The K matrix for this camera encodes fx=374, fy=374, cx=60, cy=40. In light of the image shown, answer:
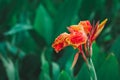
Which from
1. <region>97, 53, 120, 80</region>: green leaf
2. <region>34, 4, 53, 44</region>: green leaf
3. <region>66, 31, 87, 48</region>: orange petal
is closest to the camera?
<region>66, 31, 87, 48</region>: orange petal

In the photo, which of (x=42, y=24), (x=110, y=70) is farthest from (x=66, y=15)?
(x=110, y=70)

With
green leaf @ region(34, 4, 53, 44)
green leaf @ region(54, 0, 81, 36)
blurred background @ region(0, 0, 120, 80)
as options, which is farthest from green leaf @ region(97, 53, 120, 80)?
green leaf @ region(34, 4, 53, 44)

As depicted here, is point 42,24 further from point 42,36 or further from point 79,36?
point 79,36

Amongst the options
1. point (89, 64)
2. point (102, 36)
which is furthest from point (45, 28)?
point (89, 64)

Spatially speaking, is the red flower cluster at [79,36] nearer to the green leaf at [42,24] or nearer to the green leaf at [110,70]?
the green leaf at [110,70]

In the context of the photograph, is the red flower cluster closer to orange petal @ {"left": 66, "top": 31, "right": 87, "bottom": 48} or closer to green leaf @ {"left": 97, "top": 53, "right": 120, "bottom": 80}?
orange petal @ {"left": 66, "top": 31, "right": 87, "bottom": 48}

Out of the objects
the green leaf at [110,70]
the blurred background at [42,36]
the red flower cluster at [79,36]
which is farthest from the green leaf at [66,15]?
the red flower cluster at [79,36]

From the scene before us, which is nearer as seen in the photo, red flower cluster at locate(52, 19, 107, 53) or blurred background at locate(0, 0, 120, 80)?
red flower cluster at locate(52, 19, 107, 53)
